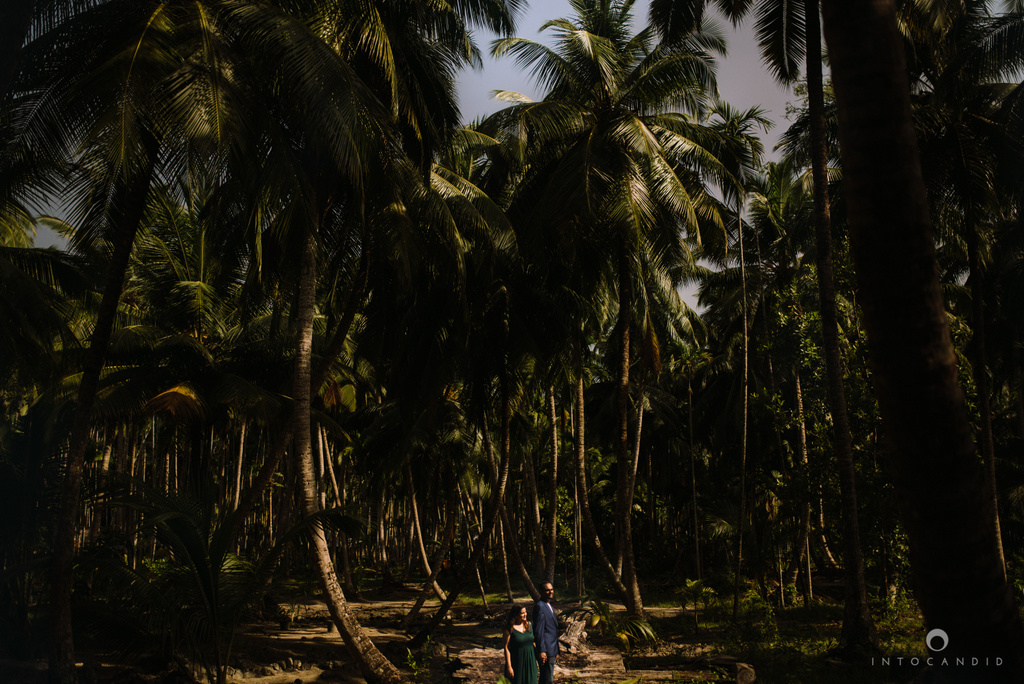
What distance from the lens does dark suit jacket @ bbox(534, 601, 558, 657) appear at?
25.3ft

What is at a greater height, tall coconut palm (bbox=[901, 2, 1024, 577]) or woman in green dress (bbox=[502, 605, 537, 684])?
tall coconut palm (bbox=[901, 2, 1024, 577])

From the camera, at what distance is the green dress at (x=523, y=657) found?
24.4 feet

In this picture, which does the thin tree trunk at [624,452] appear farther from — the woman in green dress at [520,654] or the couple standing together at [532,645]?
the woman in green dress at [520,654]

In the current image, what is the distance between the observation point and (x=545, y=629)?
7762 mm

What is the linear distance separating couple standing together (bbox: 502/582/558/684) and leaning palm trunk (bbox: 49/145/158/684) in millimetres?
5071

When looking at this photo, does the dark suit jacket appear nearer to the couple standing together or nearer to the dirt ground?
the couple standing together

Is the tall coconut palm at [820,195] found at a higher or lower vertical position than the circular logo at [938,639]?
higher

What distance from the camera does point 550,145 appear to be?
1487 centimetres

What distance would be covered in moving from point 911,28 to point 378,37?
8594mm

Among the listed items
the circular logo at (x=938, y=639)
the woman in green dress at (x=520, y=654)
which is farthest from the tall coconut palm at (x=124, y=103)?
the circular logo at (x=938, y=639)

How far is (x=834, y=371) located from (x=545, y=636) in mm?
6198

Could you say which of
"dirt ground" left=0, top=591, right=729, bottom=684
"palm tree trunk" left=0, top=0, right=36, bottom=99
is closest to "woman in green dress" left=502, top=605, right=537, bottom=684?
"dirt ground" left=0, top=591, right=729, bottom=684

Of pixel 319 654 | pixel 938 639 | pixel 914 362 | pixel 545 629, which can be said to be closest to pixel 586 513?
pixel 319 654

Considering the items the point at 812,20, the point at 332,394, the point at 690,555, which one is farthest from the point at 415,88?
the point at 690,555
